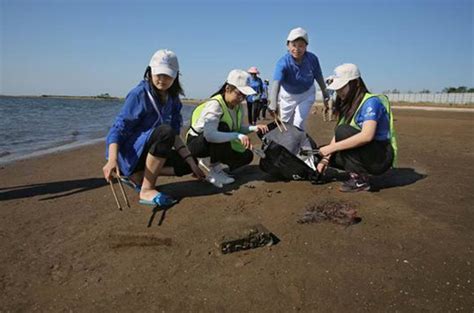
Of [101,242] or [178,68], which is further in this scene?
[178,68]

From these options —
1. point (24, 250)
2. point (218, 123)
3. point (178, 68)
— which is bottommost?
point (24, 250)

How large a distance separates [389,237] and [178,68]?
2.37 meters

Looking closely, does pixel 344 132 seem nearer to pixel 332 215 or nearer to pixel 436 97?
pixel 332 215

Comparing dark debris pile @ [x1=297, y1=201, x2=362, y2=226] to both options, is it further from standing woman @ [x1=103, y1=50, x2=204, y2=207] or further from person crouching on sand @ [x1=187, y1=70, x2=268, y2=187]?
standing woman @ [x1=103, y1=50, x2=204, y2=207]

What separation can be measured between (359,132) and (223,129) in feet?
4.89

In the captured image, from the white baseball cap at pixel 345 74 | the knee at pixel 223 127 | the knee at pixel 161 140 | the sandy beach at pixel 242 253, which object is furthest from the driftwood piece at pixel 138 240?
the white baseball cap at pixel 345 74

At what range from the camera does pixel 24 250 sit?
269 cm

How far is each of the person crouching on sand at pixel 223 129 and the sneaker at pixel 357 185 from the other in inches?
42.9

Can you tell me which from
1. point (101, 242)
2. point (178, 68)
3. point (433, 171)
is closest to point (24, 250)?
point (101, 242)

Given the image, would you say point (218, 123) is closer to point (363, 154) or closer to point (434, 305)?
point (363, 154)

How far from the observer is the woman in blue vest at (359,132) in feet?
11.1

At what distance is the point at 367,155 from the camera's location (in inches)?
139

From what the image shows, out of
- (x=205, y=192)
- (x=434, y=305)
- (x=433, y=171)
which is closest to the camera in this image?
(x=434, y=305)

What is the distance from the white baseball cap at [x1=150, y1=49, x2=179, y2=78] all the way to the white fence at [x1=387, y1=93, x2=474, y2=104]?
2154 inches
